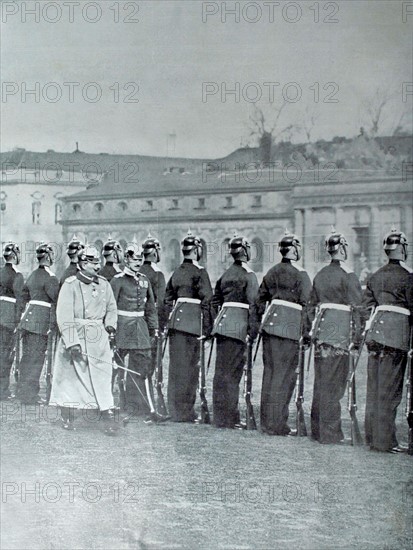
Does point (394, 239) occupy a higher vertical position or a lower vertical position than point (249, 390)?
higher

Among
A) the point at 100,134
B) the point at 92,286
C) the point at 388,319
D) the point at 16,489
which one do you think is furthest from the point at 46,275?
the point at 388,319

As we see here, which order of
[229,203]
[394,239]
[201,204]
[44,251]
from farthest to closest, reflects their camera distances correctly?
[44,251], [201,204], [229,203], [394,239]

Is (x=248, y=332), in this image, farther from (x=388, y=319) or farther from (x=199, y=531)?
(x=199, y=531)

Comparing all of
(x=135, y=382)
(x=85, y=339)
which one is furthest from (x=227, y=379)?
(x=85, y=339)

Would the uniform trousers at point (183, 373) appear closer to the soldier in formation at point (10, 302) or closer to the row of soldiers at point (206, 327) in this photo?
the row of soldiers at point (206, 327)

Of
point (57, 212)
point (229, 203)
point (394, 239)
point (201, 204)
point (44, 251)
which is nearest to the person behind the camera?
point (394, 239)

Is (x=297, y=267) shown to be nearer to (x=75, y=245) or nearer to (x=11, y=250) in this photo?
(x=75, y=245)

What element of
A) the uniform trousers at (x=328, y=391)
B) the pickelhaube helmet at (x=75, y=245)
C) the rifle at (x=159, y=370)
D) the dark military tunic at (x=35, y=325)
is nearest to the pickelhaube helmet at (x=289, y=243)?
the uniform trousers at (x=328, y=391)
